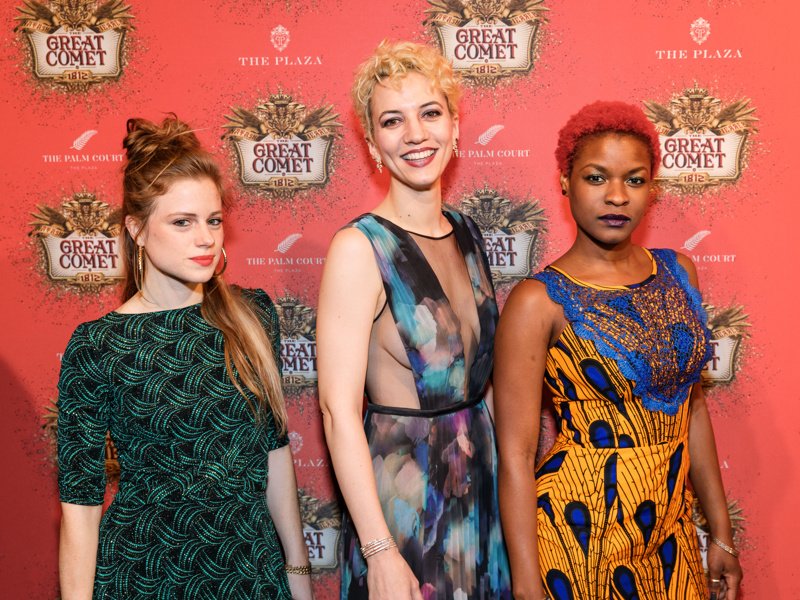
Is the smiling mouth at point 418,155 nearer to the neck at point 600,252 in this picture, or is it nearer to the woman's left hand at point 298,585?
the neck at point 600,252

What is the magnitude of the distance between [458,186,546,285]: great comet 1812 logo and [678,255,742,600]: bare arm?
1.76 feet

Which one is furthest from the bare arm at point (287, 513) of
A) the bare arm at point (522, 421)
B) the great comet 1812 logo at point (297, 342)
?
the great comet 1812 logo at point (297, 342)

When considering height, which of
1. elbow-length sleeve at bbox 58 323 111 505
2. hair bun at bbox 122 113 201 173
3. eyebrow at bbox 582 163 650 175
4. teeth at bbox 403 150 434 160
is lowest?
elbow-length sleeve at bbox 58 323 111 505

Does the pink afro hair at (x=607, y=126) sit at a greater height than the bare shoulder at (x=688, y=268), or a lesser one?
greater

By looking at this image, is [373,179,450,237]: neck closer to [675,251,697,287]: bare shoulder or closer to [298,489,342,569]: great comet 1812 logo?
[675,251,697,287]: bare shoulder

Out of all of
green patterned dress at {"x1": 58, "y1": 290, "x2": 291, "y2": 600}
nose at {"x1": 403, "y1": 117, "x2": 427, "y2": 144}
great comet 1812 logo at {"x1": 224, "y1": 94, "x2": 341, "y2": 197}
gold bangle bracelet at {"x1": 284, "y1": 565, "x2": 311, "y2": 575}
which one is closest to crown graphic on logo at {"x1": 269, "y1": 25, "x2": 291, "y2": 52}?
great comet 1812 logo at {"x1": 224, "y1": 94, "x2": 341, "y2": 197}

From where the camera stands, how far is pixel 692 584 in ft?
5.88

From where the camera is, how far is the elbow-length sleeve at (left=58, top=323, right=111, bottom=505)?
1.68m

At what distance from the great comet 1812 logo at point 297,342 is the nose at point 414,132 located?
841 millimetres

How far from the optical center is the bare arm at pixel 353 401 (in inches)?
63.6

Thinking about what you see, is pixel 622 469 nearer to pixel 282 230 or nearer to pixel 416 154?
pixel 416 154

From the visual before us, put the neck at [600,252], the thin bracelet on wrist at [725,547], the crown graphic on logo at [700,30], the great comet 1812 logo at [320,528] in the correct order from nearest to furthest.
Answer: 1. the neck at [600,252]
2. the thin bracelet on wrist at [725,547]
3. the crown graphic on logo at [700,30]
4. the great comet 1812 logo at [320,528]

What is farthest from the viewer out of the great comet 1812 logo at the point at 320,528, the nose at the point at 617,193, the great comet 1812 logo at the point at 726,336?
the great comet 1812 logo at the point at 320,528

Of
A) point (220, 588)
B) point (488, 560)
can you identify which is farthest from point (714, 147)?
point (220, 588)
